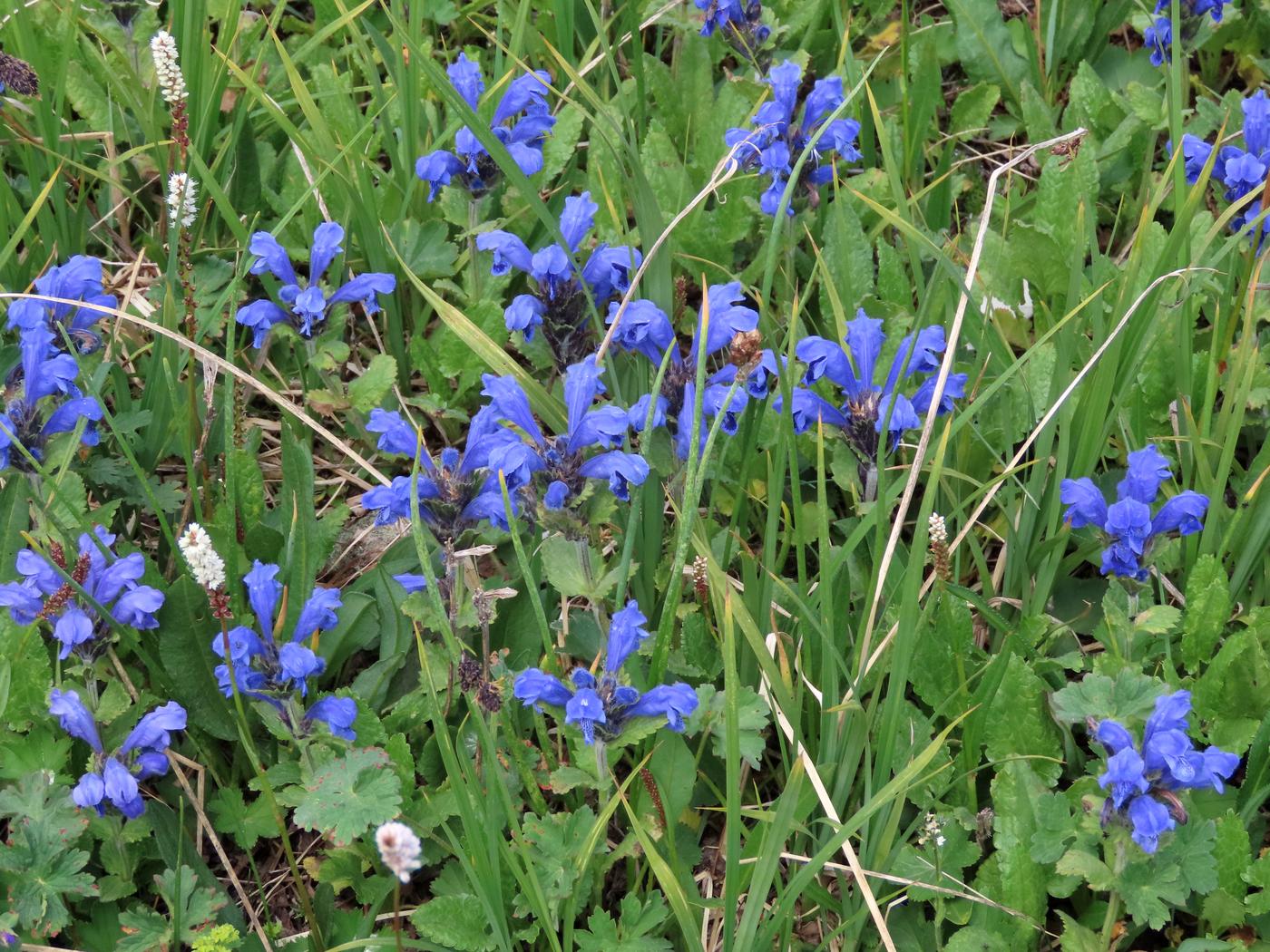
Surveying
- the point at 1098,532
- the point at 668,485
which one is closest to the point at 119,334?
the point at 668,485

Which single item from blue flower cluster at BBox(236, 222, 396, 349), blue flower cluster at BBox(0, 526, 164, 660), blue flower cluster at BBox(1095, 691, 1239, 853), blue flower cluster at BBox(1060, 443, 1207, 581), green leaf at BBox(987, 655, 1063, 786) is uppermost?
blue flower cluster at BBox(236, 222, 396, 349)

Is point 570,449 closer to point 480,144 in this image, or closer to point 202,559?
point 202,559

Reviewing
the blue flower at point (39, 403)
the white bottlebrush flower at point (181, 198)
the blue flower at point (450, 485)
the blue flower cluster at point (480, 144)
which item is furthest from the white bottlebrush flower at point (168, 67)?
the blue flower at point (450, 485)

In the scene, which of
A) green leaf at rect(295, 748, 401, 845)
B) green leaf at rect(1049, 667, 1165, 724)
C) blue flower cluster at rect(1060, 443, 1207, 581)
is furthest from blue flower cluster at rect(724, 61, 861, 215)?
green leaf at rect(295, 748, 401, 845)

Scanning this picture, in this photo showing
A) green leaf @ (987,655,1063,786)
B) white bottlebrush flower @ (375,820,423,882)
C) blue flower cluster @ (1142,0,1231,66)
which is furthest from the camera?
blue flower cluster @ (1142,0,1231,66)

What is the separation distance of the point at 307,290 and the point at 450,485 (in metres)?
0.72

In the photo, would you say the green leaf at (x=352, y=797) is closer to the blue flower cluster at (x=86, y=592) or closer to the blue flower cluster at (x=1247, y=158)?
the blue flower cluster at (x=86, y=592)

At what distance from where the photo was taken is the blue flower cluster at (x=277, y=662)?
2.15 metres

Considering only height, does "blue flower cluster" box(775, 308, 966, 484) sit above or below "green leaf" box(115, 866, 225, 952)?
above

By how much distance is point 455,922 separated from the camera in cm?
212

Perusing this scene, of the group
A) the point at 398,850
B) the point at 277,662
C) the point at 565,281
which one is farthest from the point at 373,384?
the point at 398,850

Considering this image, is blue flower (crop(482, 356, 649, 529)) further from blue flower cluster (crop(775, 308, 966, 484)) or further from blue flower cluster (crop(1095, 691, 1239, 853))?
blue flower cluster (crop(1095, 691, 1239, 853))

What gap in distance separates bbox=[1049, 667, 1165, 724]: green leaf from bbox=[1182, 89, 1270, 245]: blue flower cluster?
119cm

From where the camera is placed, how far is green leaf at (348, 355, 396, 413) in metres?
2.77
